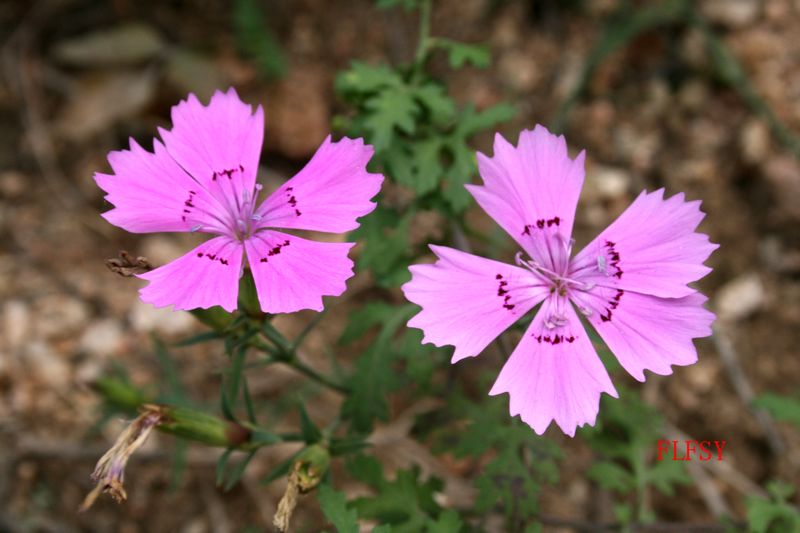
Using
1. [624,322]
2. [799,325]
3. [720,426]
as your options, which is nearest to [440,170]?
[624,322]

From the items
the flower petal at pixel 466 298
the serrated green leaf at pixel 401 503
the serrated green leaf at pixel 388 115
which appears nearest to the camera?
the flower petal at pixel 466 298

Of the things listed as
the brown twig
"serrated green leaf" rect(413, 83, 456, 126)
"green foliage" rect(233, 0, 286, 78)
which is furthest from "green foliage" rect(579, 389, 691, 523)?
"green foliage" rect(233, 0, 286, 78)

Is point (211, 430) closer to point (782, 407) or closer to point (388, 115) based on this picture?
point (388, 115)

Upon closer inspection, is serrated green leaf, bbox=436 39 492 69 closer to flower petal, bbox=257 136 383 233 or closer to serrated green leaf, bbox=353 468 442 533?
flower petal, bbox=257 136 383 233

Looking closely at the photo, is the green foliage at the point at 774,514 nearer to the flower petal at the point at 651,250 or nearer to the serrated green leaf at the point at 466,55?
the flower petal at the point at 651,250

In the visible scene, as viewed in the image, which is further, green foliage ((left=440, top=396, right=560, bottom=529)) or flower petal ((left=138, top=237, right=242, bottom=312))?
green foliage ((left=440, top=396, right=560, bottom=529))

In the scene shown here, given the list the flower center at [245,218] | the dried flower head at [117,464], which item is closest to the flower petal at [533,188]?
the flower center at [245,218]
